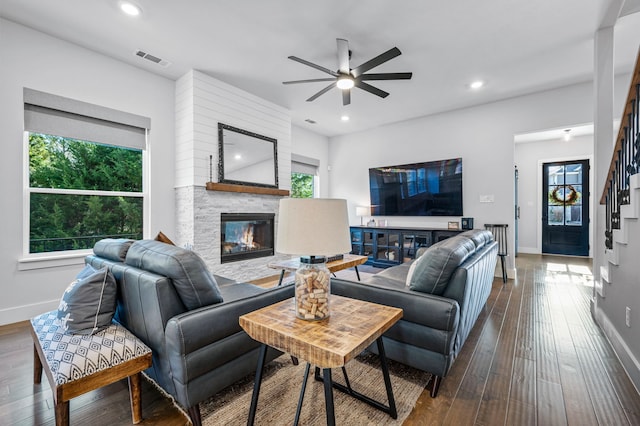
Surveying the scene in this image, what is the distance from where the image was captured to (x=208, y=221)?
3.89 meters

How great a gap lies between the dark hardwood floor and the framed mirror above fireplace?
2720mm

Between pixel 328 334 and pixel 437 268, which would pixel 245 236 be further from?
pixel 328 334

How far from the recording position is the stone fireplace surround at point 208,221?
12.3 ft

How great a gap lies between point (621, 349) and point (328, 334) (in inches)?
92.9

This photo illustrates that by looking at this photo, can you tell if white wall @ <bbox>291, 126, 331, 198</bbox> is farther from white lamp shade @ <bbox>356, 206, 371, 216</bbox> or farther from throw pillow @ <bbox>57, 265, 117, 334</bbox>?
throw pillow @ <bbox>57, 265, 117, 334</bbox>

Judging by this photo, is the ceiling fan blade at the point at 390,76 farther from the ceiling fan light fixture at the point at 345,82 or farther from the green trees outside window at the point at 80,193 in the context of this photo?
the green trees outside window at the point at 80,193

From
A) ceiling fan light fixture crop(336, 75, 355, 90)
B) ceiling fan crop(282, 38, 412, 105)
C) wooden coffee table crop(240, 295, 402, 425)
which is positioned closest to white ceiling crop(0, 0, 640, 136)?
ceiling fan crop(282, 38, 412, 105)

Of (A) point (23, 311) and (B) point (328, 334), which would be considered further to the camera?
(A) point (23, 311)

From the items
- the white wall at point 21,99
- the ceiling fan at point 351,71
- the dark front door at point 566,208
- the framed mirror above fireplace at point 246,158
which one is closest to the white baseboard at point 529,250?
the dark front door at point 566,208

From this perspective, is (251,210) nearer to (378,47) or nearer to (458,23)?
(378,47)

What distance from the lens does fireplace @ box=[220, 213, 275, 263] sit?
4133mm

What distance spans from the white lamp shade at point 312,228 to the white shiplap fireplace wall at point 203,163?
9.46 feet

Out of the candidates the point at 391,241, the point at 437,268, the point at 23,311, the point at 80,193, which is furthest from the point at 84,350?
the point at 391,241

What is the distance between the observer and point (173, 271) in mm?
1457
